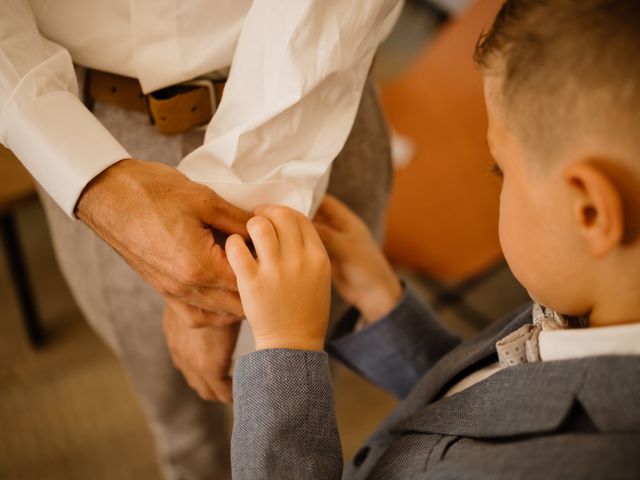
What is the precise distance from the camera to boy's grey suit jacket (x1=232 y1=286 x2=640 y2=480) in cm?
52

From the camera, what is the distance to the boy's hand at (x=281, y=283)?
622mm

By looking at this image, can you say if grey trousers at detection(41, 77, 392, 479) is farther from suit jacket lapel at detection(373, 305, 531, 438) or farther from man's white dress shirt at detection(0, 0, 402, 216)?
suit jacket lapel at detection(373, 305, 531, 438)

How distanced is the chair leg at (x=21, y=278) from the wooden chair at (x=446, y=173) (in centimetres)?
93

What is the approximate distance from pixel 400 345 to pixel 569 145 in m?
0.43

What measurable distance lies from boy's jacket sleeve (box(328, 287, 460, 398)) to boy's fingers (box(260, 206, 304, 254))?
0.88 feet

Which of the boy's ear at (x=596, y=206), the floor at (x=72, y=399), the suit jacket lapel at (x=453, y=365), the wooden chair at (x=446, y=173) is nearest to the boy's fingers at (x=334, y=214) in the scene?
the suit jacket lapel at (x=453, y=365)

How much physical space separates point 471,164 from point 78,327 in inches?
46.8

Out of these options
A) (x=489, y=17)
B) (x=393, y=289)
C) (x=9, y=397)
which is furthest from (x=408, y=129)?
(x=9, y=397)

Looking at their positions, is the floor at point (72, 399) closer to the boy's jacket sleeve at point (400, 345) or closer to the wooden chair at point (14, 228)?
the wooden chair at point (14, 228)

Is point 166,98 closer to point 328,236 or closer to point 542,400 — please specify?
point 328,236

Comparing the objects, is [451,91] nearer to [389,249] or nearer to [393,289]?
[389,249]

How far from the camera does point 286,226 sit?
0.65 meters

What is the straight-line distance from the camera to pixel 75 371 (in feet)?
5.60

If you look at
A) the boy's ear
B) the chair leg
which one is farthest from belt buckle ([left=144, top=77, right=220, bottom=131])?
the chair leg
